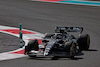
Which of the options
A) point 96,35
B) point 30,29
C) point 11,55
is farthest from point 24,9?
point 11,55

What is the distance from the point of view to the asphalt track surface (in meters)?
10.9

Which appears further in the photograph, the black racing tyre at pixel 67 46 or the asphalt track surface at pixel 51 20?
the black racing tyre at pixel 67 46

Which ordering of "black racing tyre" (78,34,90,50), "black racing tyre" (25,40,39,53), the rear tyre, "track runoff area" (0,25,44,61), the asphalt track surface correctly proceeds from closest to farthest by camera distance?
the asphalt track surface, the rear tyre, "black racing tyre" (25,40,39,53), "track runoff area" (0,25,44,61), "black racing tyre" (78,34,90,50)

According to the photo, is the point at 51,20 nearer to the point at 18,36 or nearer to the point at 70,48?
the point at 18,36

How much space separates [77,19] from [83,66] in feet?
38.6

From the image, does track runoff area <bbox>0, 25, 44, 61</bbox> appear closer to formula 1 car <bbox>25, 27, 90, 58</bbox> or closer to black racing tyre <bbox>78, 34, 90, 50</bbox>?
formula 1 car <bbox>25, 27, 90, 58</bbox>

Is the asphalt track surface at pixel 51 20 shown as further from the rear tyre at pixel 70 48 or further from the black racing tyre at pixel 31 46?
the black racing tyre at pixel 31 46

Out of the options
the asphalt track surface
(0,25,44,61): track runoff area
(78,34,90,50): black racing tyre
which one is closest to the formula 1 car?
(78,34,90,50): black racing tyre

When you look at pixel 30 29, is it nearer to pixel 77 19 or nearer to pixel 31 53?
pixel 77 19

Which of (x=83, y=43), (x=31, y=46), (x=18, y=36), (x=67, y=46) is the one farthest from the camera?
(x=18, y=36)

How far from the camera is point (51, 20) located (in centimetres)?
2134

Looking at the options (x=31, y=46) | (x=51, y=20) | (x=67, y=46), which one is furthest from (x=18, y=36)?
(x=51, y=20)

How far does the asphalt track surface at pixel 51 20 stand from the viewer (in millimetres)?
10945

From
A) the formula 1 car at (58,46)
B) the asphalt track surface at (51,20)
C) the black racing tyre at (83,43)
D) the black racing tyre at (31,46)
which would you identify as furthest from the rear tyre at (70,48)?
the black racing tyre at (83,43)
